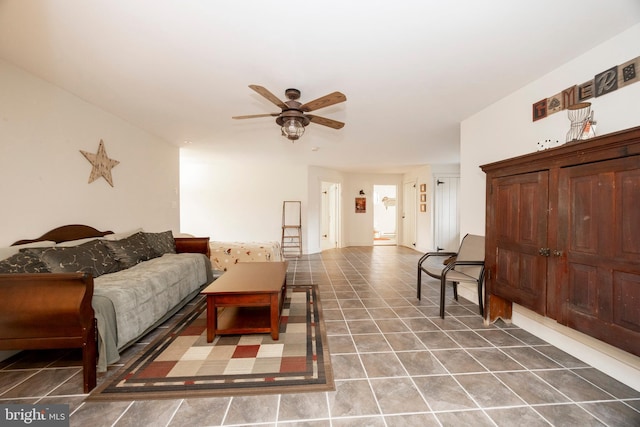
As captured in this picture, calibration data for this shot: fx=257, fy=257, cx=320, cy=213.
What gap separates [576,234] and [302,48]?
2.43 metres

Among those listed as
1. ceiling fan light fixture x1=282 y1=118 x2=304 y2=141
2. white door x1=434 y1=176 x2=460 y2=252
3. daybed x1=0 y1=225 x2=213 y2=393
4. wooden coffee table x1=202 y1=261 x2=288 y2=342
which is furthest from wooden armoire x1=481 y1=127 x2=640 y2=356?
white door x1=434 y1=176 x2=460 y2=252

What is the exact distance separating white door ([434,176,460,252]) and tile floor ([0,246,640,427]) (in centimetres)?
430

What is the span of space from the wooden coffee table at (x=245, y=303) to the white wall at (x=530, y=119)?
2.71 m

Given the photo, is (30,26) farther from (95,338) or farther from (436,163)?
(436,163)

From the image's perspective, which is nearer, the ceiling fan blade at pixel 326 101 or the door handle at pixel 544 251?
the door handle at pixel 544 251

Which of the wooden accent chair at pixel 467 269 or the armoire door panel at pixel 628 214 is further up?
the armoire door panel at pixel 628 214

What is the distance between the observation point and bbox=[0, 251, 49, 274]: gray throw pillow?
196 centimetres

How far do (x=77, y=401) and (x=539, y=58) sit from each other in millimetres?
4193

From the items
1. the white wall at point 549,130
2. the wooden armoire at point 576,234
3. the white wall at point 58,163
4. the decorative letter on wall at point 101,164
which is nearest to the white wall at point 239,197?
the white wall at point 58,163

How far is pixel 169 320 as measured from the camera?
9.29 feet

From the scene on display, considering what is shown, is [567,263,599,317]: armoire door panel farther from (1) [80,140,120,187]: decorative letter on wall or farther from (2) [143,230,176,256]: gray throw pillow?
(1) [80,140,120,187]: decorative letter on wall

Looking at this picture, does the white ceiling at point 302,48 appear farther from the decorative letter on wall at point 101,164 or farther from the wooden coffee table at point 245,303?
the wooden coffee table at point 245,303

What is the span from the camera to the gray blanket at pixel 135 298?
6.25 ft

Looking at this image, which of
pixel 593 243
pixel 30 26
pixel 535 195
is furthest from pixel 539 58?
pixel 30 26
